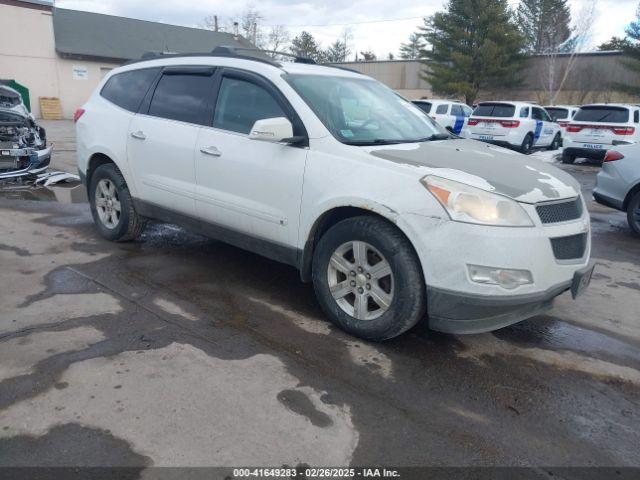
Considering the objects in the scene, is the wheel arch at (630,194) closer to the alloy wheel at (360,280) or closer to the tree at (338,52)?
the alloy wheel at (360,280)

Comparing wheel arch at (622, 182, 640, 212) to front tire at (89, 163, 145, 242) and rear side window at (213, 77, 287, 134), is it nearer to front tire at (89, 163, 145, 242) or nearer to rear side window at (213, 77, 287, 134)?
A: rear side window at (213, 77, 287, 134)

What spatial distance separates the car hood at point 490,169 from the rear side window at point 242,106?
0.98 m

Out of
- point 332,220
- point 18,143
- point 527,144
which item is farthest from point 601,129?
point 18,143

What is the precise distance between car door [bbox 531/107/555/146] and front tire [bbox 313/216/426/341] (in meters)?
16.0

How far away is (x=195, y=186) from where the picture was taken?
179 inches

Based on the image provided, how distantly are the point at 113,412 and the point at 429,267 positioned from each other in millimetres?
1937

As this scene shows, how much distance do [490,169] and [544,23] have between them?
4363cm

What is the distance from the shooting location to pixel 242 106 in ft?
14.1

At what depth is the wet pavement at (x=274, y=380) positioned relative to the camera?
256 centimetres

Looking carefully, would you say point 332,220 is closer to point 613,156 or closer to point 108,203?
point 108,203

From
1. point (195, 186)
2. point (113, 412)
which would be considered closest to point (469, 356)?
point (113, 412)

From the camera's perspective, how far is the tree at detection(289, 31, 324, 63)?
63.7m

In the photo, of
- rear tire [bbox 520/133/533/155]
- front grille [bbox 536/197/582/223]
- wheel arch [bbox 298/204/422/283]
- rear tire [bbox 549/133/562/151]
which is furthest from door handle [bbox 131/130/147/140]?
rear tire [bbox 549/133/562/151]

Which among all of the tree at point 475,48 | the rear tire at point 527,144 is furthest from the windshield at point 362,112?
the tree at point 475,48
